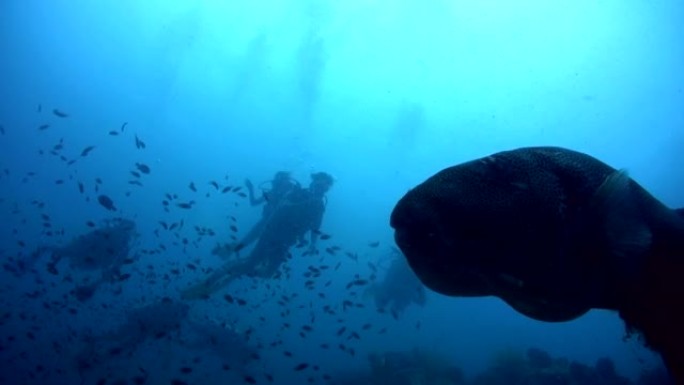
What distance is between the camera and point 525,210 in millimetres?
2092

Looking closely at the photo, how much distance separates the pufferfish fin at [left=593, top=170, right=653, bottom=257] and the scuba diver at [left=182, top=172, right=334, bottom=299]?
12.7 metres

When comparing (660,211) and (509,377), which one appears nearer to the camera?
(660,211)

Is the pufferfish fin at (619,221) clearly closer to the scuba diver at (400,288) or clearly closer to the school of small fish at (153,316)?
the school of small fish at (153,316)

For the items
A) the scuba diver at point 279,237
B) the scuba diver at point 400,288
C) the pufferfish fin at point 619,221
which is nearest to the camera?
the pufferfish fin at point 619,221

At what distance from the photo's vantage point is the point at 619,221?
204cm

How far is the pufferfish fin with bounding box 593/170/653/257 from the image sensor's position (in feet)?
6.64

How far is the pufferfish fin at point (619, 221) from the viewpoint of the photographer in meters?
2.03

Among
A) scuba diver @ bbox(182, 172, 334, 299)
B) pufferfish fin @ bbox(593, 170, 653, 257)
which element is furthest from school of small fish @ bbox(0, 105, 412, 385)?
pufferfish fin @ bbox(593, 170, 653, 257)

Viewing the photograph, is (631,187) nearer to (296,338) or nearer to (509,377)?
(509,377)

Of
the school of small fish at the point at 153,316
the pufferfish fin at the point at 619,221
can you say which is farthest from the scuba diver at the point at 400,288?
the pufferfish fin at the point at 619,221

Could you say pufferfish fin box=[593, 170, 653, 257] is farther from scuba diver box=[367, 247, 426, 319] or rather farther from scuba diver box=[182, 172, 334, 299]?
scuba diver box=[367, 247, 426, 319]

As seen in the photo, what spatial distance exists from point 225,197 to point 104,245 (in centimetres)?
8763

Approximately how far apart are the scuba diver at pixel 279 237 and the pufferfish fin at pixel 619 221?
41.5ft

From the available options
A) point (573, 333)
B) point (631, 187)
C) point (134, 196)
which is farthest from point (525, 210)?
point (134, 196)
